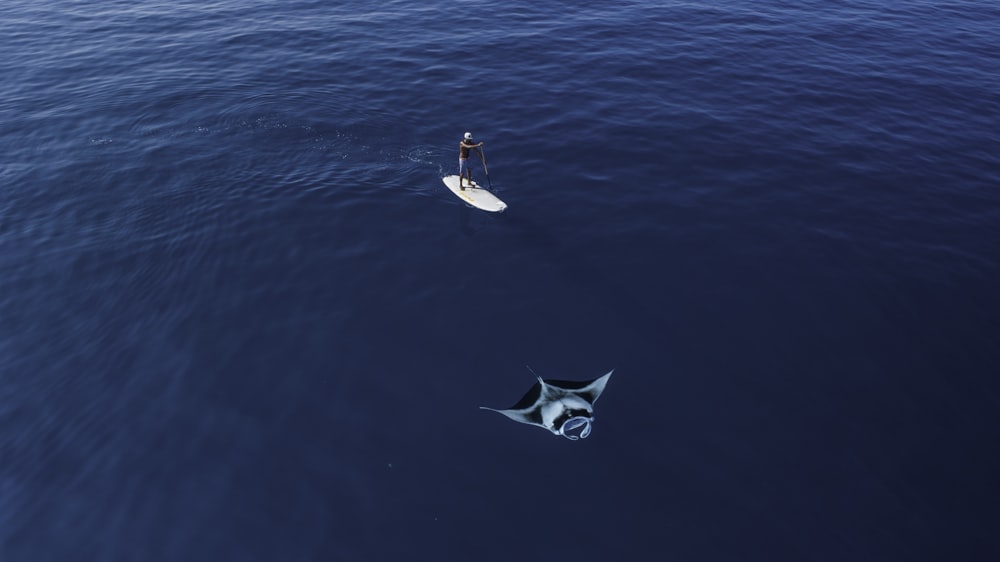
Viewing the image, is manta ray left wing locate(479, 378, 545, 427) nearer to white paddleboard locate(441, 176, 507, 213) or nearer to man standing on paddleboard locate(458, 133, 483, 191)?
white paddleboard locate(441, 176, 507, 213)

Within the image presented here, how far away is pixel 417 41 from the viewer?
56.2 m

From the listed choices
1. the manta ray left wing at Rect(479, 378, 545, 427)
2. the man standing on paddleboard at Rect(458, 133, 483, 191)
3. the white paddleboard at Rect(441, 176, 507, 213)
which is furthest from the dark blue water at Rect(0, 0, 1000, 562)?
the man standing on paddleboard at Rect(458, 133, 483, 191)

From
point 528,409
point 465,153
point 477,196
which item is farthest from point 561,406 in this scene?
point 465,153

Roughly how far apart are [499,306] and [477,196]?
28.8ft

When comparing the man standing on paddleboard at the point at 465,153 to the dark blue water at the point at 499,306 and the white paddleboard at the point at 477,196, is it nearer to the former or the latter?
the white paddleboard at the point at 477,196

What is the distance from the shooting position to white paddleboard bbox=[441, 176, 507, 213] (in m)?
34.1

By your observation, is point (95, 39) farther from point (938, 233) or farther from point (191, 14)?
point (938, 233)

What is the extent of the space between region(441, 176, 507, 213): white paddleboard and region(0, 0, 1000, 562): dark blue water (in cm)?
82

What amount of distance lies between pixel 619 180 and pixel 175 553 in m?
29.9

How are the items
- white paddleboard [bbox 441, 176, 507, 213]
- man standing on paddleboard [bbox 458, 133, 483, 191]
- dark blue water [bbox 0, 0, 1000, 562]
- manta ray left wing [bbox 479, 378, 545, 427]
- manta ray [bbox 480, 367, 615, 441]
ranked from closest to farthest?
dark blue water [bbox 0, 0, 1000, 562] → manta ray [bbox 480, 367, 615, 441] → manta ray left wing [bbox 479, 378, 545, 427] → man standing on paddleboard [bbox 458, 133, 483, 191] → white paddleboard [bbox 441, 176, 507, 213]

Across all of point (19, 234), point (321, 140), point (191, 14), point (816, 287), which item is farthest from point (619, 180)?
point (191, 14)

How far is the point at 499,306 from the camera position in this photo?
94.7 feet

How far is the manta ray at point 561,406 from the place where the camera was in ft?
75.9

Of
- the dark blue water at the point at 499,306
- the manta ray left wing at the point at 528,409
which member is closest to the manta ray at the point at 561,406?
the manta ray left wing at the point at 528,409
